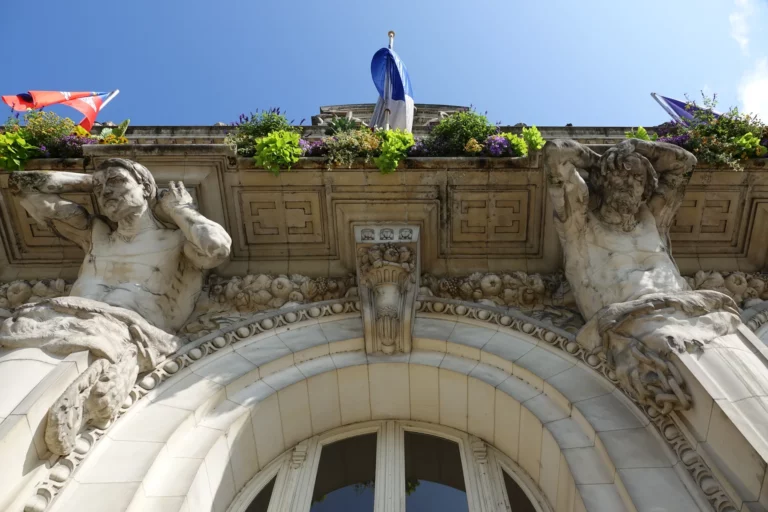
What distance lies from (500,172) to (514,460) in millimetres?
3189

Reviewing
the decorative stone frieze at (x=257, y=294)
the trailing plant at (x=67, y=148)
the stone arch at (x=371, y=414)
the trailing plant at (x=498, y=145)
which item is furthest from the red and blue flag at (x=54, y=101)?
the trailing plant at (x=498, y=145)

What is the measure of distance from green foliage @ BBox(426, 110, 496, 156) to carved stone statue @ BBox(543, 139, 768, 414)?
127 centimetres

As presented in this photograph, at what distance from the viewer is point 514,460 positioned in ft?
17.0

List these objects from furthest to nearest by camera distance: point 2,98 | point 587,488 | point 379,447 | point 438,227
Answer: point 2,98 < point 438,227 < point 379,447 < point 587,488

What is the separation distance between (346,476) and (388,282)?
201 cm

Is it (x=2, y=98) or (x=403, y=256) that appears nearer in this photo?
(x=403, y=256)

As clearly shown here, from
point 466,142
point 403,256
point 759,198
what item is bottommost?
point 403,256

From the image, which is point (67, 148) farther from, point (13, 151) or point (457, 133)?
point (457, 133)

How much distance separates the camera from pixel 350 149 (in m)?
6.50

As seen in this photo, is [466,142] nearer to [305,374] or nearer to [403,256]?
[403,256]

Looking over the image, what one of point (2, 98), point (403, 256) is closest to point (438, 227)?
point (403, 256)

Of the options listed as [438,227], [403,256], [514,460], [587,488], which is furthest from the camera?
[438,227]

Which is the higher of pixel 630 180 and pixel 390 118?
pixel 390 118

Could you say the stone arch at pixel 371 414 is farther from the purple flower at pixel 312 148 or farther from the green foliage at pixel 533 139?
the green foliage at pixel 533 139
